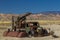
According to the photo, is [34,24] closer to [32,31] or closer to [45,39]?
[32,31]

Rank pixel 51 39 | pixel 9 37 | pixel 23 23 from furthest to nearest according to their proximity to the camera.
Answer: pixel 23 23, pixel 9 37, pixel 51 39

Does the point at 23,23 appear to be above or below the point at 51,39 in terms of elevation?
above

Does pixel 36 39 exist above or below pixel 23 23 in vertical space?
below

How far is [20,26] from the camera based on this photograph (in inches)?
1346

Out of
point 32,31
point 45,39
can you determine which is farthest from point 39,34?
point 45,39

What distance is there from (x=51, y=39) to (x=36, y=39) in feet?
5.60

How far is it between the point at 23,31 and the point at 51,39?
14.2ft

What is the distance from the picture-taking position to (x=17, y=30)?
33.5 m

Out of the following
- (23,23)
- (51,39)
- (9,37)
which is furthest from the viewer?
(23,23)

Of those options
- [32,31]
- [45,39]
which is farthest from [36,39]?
[32,31]

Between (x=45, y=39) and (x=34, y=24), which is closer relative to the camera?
(x=45, y=39)

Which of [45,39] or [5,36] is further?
[5,36]

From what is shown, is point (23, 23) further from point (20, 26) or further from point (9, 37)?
point (9, 37)

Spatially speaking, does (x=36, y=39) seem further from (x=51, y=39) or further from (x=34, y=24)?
(x=34, y=24)
